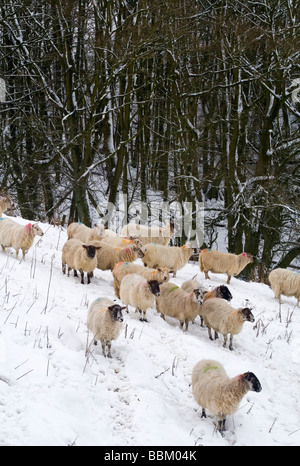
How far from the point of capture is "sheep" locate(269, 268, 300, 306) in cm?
963

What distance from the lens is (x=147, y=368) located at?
5367mm

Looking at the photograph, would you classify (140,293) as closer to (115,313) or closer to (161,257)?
(115,313)

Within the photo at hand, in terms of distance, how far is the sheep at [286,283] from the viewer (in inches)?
379

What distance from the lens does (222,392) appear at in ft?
15.3

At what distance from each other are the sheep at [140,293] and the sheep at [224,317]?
0.95 metres

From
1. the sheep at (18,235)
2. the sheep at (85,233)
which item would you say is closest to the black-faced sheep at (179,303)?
the sheep at (18,235)

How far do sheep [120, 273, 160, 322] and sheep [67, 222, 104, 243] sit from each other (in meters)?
3.60

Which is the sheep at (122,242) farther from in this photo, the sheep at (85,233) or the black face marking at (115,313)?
the black face marking at (115,313)

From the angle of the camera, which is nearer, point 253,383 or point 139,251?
point 253,383

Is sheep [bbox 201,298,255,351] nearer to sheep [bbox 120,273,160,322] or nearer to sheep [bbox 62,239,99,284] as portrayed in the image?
sheep [bbox 120,273,160,322]

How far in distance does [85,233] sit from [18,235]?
2.21 metres

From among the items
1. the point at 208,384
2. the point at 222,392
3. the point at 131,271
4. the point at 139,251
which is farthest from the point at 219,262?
the point at 222,392

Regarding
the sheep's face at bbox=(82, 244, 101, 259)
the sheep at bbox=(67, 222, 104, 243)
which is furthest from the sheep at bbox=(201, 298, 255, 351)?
the sheep at bbox=(67, 222, 104, 243)
